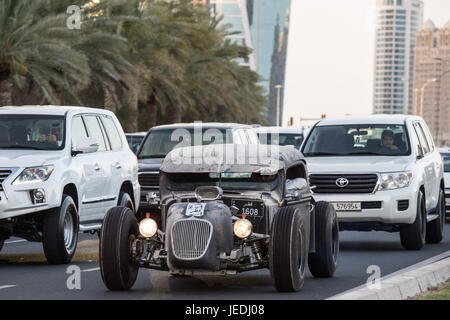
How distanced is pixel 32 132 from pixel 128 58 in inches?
1120

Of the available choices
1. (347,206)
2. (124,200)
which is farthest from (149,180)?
(347,206)

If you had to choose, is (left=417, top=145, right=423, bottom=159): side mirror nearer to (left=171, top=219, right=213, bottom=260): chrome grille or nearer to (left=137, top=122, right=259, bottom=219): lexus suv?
(left=137, top=122, right=259, bottom=219): lexus suv

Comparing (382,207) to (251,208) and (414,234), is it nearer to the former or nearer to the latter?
(414,234)

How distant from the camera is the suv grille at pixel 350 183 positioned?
1673 centimetres

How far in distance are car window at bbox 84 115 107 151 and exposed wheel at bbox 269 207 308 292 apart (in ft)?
20.3

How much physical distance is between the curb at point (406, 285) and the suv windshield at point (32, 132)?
5551 mm

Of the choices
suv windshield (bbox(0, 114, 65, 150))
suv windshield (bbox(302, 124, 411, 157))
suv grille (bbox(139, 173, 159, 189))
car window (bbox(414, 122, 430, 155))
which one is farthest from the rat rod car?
suv grille (bbox(139, 173, 159, 189))

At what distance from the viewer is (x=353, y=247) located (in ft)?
57.8

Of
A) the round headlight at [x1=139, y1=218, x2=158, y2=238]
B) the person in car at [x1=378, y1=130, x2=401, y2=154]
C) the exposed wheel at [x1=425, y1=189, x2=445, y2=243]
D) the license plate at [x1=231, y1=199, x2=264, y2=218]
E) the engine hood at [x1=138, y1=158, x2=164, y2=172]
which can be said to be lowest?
the exposed wheel at [x1=425, y1=189, x2=445, y2=243]

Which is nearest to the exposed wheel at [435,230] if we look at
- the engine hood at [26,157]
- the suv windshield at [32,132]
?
the suv windshield at [32,132]

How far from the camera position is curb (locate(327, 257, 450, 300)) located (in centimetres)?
905

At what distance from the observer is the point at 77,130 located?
51.7 ft
